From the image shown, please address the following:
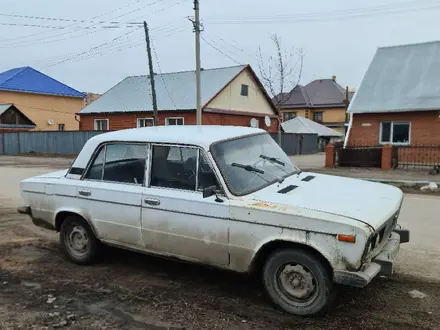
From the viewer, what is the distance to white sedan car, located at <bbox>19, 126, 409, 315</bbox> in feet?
12.2

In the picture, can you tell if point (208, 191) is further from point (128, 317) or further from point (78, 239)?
point (78, 239)

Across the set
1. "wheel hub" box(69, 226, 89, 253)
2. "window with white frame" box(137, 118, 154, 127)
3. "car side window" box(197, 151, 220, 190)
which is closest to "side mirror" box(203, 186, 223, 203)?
"car side window" box(197, 151, 220, 190)

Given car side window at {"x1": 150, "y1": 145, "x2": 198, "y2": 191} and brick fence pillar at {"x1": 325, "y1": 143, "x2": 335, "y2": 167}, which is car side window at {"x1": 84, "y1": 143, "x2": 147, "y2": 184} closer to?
car side window at {"x1": 150, "y1": 145, "x2": 198, "y2": 191}

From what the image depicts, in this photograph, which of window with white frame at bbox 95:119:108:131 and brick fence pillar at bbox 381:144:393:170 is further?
window with white frame at bbox 95:119:108:131

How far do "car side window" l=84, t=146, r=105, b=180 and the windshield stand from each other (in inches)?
61.3

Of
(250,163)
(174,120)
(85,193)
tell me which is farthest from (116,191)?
(174,120)

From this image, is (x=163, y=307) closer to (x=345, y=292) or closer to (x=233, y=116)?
(x=345, y=292)

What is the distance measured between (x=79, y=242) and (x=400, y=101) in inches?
761

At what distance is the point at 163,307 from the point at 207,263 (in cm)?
60

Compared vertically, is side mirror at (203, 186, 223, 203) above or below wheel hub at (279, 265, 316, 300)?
above

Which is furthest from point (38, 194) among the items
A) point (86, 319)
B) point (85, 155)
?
point (86, 319)

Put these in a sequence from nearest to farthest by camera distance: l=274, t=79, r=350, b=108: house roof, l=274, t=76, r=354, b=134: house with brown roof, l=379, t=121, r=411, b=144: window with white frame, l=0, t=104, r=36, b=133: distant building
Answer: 1. l=379, t=121, r=411, b=144: window with white frame
2. l=0, t=104, r=36, b=133: distant building
3. l=274, t=76, r=354, b=134: house with brown roof
4. l=274, t=79, r=350, b=108: house roof

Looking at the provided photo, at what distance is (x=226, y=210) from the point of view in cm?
407

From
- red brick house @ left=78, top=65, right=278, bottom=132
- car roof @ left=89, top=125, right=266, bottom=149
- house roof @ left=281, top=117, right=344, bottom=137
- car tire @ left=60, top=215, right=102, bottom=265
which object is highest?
red brick house @ left=78, top=65, right=278, bottom=132
